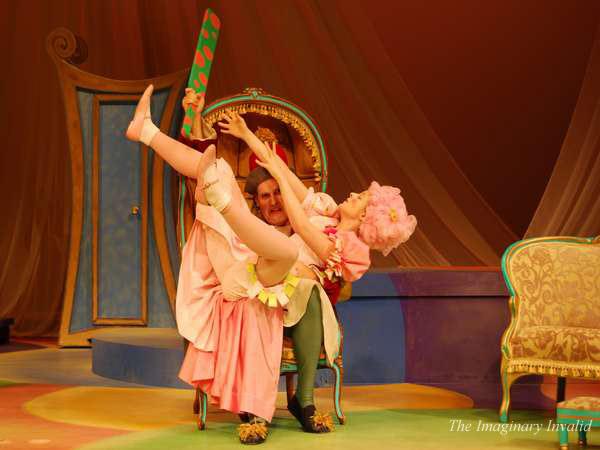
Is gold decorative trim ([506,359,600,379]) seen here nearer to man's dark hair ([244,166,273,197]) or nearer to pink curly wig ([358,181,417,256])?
pink curly wig ([358,181,417,256])

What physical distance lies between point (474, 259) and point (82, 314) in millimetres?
2480

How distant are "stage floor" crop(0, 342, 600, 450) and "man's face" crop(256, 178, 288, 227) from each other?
758 mm

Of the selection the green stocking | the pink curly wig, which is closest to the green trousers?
the green stocking

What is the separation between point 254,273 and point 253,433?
21.0 inches

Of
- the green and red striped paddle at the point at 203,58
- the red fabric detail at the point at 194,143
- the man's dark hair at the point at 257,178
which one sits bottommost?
the man's dark hair at the point at 257,178

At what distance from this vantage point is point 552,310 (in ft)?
11.9

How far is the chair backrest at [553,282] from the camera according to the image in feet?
11.7

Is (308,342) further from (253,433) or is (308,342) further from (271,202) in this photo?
(271,202)

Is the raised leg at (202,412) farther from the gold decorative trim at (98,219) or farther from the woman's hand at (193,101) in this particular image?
the gold decorative trim at (98,219)

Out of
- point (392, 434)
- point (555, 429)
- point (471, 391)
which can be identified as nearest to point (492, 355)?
point (471, 391)

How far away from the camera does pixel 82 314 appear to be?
5.66 m

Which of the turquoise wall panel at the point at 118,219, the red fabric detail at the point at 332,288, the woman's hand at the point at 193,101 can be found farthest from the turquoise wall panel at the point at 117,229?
the red fabric detail at the point at 332,288

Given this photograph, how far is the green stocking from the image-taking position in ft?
10.2

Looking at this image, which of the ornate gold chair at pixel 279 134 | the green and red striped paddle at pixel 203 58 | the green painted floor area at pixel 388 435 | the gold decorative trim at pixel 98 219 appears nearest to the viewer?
the green painted floor area at pixel 388 435
